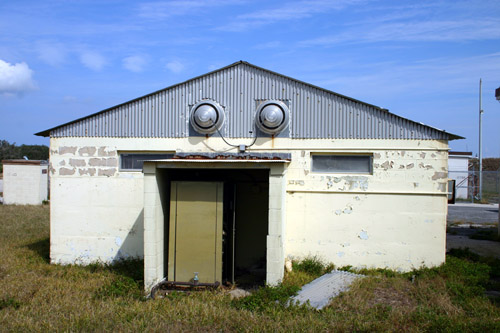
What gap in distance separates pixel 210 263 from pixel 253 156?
243 centimetres

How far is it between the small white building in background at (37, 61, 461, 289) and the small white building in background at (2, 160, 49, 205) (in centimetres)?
1442

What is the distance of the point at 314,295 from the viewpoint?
285 inches

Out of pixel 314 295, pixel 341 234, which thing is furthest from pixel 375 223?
pixel 314 295

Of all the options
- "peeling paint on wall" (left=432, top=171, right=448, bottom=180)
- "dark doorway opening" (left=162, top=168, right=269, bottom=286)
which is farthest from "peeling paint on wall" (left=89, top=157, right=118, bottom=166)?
"peeling paint on wall" (left=432, top=171, right=448, bottom=180)

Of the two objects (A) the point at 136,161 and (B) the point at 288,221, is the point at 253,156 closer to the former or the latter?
(B) the point at 288,221

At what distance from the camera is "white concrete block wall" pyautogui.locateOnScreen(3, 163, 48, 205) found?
74.9 ft

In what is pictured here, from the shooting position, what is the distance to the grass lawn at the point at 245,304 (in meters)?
5.85

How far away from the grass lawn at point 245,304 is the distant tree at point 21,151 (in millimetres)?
45512

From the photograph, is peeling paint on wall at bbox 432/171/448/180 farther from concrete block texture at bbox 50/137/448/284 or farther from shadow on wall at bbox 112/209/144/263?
shadow on wall at bbox 112/209/144/263

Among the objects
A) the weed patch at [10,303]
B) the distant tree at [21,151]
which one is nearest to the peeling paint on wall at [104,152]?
the weed patch at [10,303]

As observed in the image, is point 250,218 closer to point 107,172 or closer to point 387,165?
point 387,165

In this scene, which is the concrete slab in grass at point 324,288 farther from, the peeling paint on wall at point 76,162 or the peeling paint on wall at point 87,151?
the peeling paint on wall at point 76,162

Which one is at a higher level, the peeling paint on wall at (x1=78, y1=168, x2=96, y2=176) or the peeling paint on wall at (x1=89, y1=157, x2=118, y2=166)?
the peeling paint on wall at (x1=89, y1=157, x2=118, y2=166)

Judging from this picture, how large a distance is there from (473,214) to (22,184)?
22.4m
